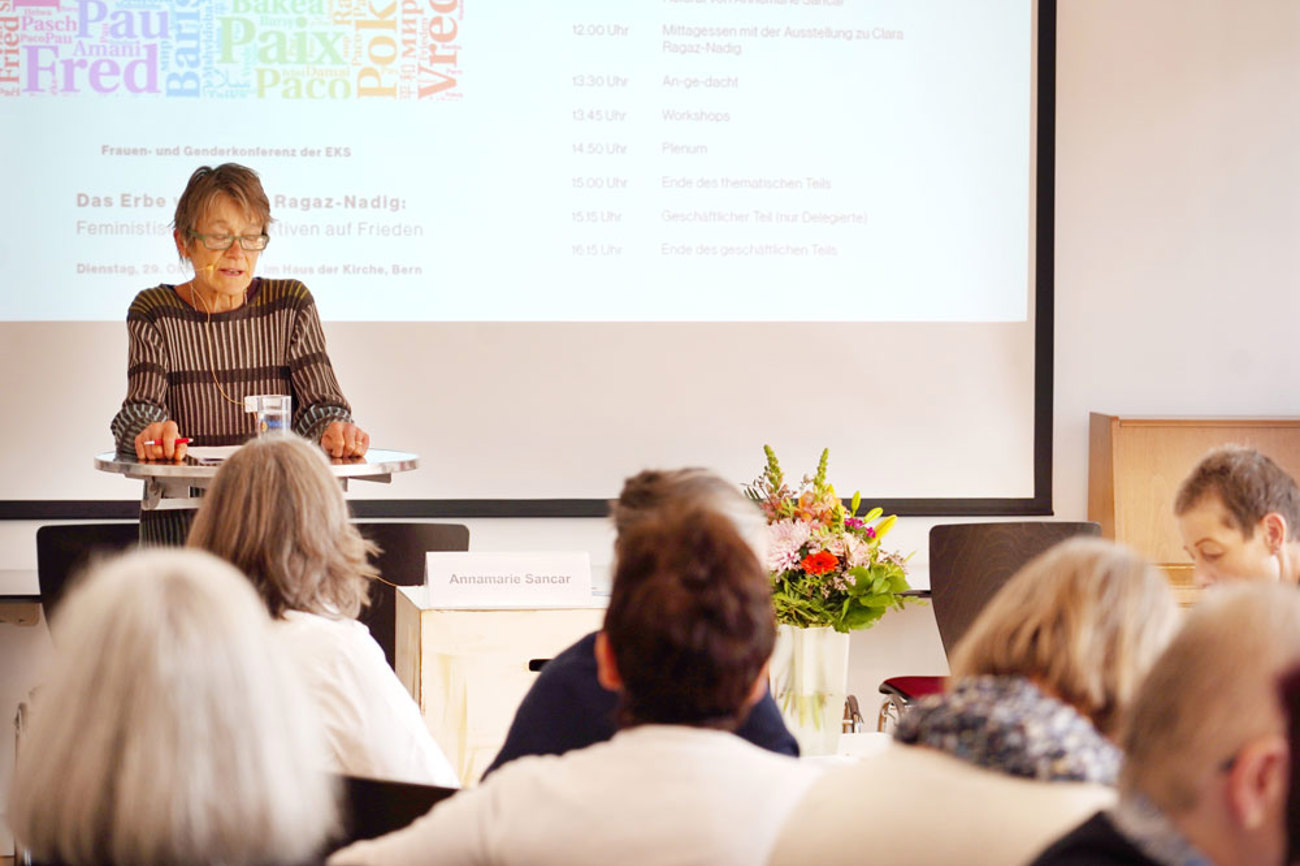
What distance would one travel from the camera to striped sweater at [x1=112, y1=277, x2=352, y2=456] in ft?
11.3

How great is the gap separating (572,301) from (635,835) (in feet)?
11.5

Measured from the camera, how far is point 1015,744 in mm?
1345

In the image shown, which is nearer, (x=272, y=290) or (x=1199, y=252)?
(x=272, y=290)

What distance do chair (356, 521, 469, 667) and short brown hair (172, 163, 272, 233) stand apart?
0.98 meters

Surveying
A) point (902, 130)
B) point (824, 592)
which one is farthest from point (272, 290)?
point (902, 130)

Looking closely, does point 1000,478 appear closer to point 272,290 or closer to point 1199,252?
point 1199,252

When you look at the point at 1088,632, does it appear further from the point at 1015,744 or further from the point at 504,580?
the point at 504,580

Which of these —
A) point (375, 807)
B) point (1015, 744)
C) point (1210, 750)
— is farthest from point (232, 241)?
point (1210, 750)

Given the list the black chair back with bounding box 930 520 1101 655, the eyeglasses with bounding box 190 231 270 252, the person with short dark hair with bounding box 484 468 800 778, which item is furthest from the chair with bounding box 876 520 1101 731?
the person with short dark hair with bounding box 484 468 800 778

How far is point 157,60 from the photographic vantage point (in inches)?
181

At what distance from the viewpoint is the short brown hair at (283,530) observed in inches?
84.4

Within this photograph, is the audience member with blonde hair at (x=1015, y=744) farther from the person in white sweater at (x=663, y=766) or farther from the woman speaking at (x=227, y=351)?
the woman speaking at (x=227, y=351)

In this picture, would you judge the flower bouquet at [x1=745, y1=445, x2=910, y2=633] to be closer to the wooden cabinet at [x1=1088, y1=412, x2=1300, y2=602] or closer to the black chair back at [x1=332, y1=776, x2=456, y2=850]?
the black chair back at [x1=332, y1=776, x2=456, y2=850]

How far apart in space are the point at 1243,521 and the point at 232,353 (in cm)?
234
